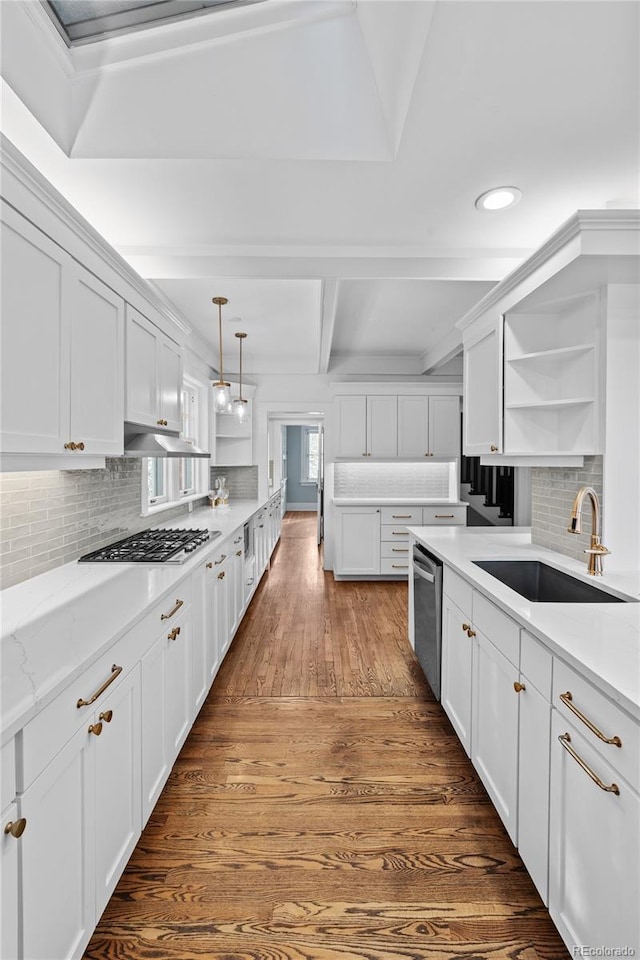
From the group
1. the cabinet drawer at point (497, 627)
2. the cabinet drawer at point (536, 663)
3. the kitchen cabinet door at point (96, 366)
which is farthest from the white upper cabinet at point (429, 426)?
the cabinet drawer at point (536, 663)

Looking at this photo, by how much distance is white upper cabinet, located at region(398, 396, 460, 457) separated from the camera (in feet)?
18.4

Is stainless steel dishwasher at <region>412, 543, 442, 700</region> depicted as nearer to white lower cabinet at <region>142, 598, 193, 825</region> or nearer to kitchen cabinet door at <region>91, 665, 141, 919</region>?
white lower cabinet at <region>142, 598, 193, 825</region>

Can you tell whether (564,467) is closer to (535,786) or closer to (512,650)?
(512,650)

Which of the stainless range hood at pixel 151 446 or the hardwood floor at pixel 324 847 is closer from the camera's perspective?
the hardwood floor at pixel 324 847

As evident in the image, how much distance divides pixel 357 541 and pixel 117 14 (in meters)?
4.64

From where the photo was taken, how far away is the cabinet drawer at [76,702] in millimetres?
951

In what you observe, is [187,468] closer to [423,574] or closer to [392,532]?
[392,532]

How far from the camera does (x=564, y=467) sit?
2412 mm

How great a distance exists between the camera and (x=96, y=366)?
1.82 meters

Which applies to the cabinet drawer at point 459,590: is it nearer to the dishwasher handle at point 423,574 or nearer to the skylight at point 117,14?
the dishwasher handle at point 423,574

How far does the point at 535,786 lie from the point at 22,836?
1.33 metres

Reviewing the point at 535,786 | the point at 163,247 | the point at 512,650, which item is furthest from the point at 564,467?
the point at 163,247

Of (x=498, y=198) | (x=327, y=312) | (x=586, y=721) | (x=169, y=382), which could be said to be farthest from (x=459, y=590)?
(x=327, y=312)

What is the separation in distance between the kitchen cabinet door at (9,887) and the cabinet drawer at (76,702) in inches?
2.3
